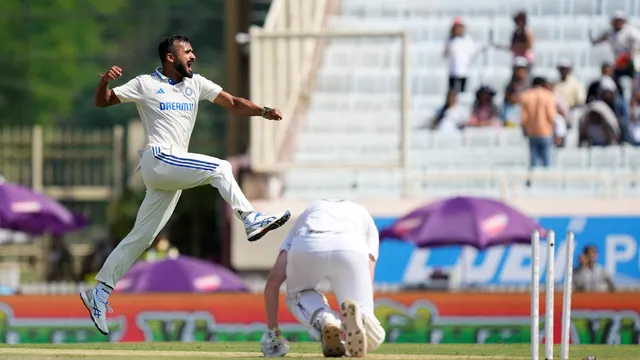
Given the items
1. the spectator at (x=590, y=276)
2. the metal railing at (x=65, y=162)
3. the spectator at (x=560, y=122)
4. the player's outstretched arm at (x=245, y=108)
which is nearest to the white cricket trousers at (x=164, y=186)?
the player's outstretched arm at (x=245, y=108)

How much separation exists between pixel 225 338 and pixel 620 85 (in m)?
7.84

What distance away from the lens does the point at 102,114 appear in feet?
118

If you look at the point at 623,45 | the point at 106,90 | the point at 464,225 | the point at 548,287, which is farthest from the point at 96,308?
the point at 623,45

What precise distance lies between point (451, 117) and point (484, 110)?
15.7 inches

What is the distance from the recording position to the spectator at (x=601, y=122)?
22.7 meters

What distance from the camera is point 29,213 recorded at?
68.8ft

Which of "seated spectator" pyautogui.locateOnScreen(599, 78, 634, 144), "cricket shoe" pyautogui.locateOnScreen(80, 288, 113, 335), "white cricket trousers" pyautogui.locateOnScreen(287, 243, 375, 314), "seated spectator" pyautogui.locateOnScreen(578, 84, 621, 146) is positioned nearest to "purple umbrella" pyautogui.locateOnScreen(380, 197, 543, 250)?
"seated spectator" pyautogui.locateOnScreen(578, 84, 621, 146)

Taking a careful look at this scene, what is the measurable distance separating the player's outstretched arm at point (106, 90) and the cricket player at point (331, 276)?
1310 mm

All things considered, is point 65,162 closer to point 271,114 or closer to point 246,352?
point 246,352

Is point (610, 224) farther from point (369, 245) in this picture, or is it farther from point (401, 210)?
point (369, 245)

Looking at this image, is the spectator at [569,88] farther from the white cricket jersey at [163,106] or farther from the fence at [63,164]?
the white cricket jersey at [163,106]

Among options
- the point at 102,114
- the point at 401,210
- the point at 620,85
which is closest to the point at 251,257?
the point at 401,210

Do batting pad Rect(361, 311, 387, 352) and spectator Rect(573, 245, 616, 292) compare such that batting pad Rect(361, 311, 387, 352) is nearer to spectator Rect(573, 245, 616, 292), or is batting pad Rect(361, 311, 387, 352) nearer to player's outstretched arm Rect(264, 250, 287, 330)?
player's outstretched arm Rect(264, 250, 287, 330)

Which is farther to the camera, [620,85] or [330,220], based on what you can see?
[620,85]
